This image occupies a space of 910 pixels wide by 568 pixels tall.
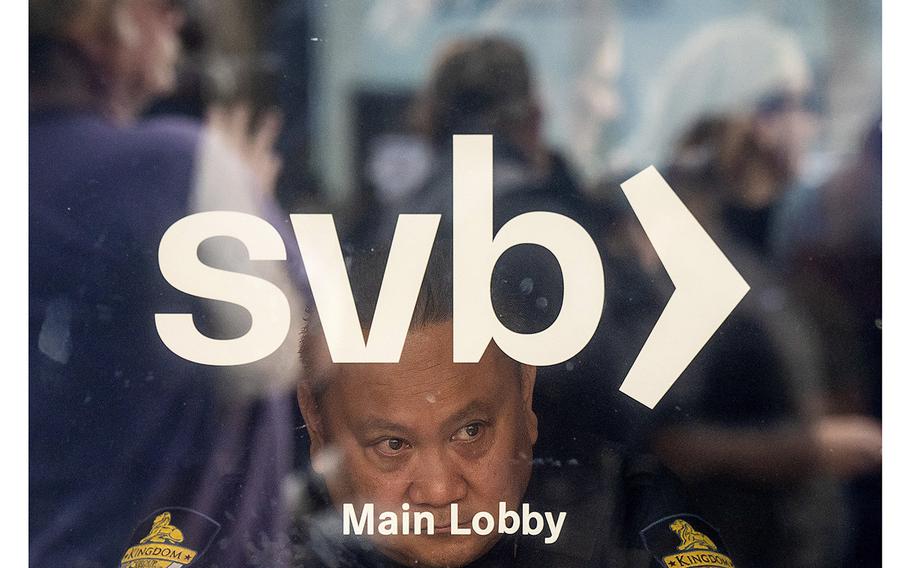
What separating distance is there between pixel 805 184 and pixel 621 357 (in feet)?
1.50

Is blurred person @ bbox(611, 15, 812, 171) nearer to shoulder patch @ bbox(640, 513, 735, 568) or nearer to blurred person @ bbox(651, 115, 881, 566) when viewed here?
blurred person @ bbox(651, 115, 881, 566)

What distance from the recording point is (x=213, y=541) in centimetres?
179

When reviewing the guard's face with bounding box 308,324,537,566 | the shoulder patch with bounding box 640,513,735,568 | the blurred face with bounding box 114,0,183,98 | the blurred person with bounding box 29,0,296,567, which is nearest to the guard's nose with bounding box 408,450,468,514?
the guard's face with bounding box 308,324,537,566

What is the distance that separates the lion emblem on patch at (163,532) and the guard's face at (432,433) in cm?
29

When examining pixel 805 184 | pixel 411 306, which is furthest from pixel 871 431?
pixel 411 306

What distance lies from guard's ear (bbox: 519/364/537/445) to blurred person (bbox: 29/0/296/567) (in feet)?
1.43

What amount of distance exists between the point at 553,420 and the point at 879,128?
787 millimetres

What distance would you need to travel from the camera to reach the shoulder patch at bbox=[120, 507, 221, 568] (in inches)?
70.2

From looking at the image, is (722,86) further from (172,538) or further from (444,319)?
(172,538)

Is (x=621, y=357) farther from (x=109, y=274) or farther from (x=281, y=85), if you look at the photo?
(x=109, y=274)

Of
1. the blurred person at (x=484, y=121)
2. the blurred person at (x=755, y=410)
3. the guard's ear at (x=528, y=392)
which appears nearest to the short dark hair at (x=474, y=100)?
the blurred person at (x=484, y=121)

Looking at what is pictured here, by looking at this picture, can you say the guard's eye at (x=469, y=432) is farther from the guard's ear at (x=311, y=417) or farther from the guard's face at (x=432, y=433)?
the guard's ear at (x=311, y=417)

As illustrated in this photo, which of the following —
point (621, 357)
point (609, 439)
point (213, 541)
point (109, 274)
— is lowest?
point (213, 541)

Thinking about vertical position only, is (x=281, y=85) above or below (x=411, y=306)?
above
